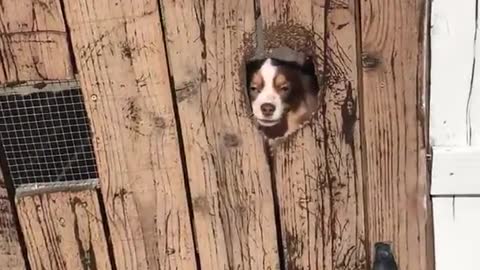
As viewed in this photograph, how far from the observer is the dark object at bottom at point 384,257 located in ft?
5.49

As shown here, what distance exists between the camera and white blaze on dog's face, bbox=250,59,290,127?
1.52 meters

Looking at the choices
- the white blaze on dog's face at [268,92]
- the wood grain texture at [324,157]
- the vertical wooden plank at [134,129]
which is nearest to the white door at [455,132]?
the wood grain texture at [324,157]

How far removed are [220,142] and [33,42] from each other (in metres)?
0.37

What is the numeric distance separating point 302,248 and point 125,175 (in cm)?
37

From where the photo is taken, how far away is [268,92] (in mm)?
1538

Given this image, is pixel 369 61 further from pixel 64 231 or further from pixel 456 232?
pixel 64 231

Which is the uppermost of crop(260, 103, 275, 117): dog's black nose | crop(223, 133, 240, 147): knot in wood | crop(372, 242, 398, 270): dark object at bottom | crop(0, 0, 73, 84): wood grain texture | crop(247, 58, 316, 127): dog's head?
crop(0, 0, 73, 84): wood grain texture

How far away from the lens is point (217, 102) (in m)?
1.55

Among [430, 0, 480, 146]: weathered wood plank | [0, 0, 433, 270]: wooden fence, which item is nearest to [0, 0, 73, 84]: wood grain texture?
[0, 0, 433, 270]: wooden fence

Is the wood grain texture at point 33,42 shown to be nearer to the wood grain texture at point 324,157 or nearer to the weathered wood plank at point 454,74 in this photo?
the wood grain texture at point 324,157

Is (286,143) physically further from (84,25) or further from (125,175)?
(84,25)

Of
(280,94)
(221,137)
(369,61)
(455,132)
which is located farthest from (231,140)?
(455,132)

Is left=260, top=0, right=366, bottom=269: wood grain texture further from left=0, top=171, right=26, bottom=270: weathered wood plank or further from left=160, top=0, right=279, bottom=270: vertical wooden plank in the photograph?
left=0, top=171, right=26, bottom=270: weathered wood plank

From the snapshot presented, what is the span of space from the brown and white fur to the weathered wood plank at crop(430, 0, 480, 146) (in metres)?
0.21
